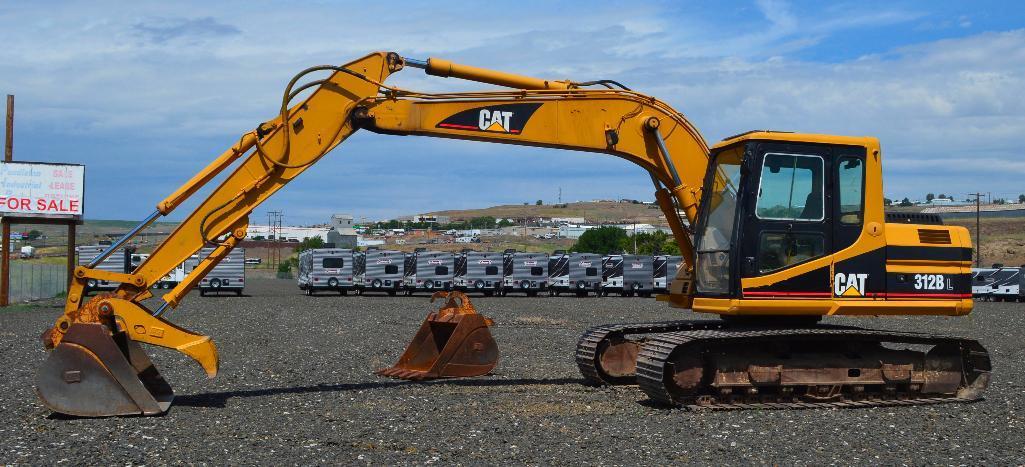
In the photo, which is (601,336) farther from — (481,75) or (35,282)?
(35,282)

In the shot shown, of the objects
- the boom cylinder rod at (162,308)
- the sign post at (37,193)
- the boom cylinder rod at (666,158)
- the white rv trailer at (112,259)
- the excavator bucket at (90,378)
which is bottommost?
the excavator bucket at (90,378)

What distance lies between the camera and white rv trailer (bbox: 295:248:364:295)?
63.3m

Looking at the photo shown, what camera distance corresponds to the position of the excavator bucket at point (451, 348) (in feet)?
53.4

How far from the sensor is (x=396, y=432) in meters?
11.5

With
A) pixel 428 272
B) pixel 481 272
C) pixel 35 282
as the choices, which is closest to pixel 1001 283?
pixel 481 272

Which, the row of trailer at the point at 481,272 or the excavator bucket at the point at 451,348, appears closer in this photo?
the excavator bucket at the point at 451,348

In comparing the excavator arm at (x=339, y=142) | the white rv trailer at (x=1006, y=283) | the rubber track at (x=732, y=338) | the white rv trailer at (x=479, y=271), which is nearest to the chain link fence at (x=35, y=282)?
the white rv trailer at (x=479, y=271)

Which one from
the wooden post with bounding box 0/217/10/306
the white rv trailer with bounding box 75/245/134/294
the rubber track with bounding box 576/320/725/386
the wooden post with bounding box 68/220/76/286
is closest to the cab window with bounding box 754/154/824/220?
the rubber track with bounding box 576/320/725/386

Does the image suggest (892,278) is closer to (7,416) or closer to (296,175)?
(296,175)

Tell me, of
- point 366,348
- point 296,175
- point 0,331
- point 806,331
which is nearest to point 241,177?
point 296,175

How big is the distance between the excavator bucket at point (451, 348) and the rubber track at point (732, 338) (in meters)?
3.37

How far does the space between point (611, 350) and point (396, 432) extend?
5.03 meters

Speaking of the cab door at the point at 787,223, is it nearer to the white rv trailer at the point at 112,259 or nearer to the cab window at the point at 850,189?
the cab window at the point at 850,189

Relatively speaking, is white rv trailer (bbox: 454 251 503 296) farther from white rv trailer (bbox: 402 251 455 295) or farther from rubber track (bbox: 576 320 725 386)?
rubber track (bbox: 576 320 725 386)
